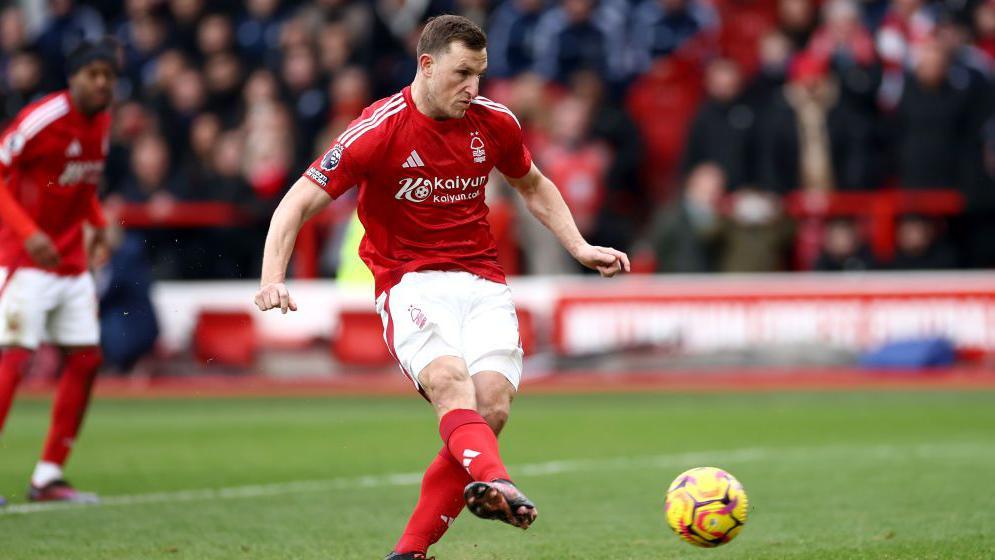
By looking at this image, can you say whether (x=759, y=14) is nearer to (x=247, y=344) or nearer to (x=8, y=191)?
(x=247, y=344)

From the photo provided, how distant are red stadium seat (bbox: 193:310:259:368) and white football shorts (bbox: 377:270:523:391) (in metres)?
11.3

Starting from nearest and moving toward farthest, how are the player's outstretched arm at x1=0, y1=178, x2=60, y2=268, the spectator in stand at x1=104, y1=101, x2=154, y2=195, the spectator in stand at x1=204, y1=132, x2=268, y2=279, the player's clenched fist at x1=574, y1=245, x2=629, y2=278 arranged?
the player's clenched fist at x1=574, y1=245, x2=629, y2=278, the player's outstretched arm at x1=0, y1=178, x2=60, y2=268, the spectator in stand at x1=204, y1=132, x2=268, y2=279, the spectator in stand at x1=104, y1=101, x2=154, y2=195

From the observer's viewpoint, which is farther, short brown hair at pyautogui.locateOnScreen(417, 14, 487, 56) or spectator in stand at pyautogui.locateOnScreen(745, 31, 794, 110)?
spectator in stand at pyautogui.locateOnScreen(745, 31, 794, 110)

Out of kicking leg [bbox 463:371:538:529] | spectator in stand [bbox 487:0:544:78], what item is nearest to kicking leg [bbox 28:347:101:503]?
kicking leg [bbox 463:371:538:529]

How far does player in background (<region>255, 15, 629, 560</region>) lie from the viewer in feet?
21.1

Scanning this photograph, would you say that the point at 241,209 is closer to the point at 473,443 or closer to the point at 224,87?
the point at 224,87

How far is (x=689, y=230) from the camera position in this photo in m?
17.4

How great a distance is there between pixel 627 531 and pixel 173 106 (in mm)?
12862

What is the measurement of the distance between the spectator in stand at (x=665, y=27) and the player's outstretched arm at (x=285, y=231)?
1248 cm

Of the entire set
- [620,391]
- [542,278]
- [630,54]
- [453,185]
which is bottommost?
[620,391]

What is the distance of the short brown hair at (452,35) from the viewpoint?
645 cm

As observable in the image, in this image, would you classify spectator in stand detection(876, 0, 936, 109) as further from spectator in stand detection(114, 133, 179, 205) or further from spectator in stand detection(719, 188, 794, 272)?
spectator in stand detection(114, 133, 179, 205)

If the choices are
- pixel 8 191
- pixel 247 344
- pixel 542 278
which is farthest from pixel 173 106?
pixel 8 191

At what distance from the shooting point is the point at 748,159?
1755 cm
